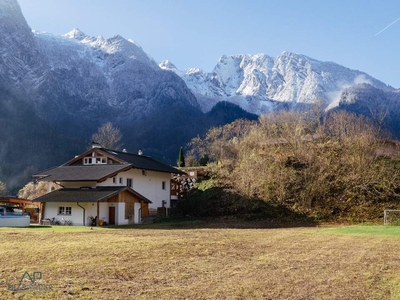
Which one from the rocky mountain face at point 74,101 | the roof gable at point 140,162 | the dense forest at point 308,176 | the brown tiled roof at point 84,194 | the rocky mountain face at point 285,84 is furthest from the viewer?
the rocky mountain face at point 285,84

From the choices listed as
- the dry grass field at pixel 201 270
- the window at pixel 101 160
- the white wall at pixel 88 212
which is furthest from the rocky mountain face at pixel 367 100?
the dry grass field at pixel 201 270

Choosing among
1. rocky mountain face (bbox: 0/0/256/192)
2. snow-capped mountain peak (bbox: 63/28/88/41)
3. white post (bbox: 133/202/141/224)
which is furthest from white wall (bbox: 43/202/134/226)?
snow-capped mountain peak (bbox: 63/28/88/41)

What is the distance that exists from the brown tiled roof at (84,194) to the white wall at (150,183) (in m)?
1.72

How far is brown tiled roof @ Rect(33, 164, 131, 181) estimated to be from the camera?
33.1 metres

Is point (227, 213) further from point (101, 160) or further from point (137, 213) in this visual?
point (101, 160)

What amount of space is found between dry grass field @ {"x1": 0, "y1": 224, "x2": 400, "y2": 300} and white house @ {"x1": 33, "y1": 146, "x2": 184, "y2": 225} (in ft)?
49.4

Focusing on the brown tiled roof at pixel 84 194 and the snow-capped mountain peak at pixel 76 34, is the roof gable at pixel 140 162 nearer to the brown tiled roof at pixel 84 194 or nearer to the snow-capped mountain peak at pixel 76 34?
the brown tiled roof at pixel 84 194

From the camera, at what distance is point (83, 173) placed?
114 feet

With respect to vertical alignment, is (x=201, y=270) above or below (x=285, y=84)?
below

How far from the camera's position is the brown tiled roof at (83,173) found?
33100 millimetres

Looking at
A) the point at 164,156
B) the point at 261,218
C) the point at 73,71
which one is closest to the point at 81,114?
the point at 73,71

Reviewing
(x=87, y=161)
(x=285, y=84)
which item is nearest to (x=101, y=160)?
(x=87, y=161)

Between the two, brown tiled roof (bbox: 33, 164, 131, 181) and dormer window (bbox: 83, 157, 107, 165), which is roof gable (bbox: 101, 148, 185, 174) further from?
brown tiled roof (bbox: 33, 164, 131, 181)

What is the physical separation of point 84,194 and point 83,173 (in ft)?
12.8
